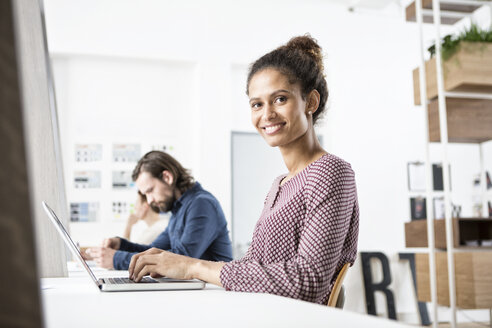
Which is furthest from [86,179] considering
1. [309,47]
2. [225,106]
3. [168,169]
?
[309,47]

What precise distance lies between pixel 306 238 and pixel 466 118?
2.62 m

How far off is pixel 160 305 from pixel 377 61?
17.5ft

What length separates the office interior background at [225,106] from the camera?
481 cm

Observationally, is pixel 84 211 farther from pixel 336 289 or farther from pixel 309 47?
pixel 336 289

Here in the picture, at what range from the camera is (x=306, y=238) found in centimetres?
108

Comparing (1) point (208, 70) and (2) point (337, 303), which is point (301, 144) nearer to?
(2) point (337, 303)

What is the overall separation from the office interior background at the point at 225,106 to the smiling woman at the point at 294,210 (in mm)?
3313

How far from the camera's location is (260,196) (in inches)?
201

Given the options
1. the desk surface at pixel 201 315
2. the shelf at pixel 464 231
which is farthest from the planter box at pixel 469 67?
the desk surface at pixel 201 315

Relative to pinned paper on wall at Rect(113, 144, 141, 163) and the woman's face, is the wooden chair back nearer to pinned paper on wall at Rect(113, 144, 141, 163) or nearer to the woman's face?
the woman's face

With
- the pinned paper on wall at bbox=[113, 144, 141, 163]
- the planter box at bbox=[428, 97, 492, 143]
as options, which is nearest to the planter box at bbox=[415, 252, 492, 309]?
the planter box at bbox=[428, 97, 492, 143]

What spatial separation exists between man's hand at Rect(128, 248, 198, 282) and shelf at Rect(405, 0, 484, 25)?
2941mm

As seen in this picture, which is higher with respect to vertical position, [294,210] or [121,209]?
[294,210]

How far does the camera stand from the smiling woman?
1.01m
